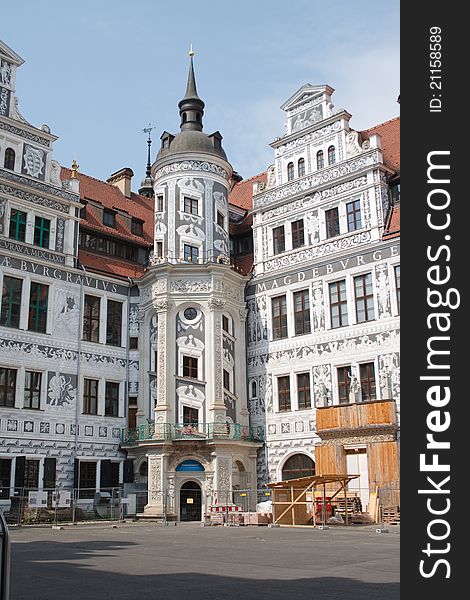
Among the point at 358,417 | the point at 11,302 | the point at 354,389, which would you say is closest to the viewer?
the point at 358,417

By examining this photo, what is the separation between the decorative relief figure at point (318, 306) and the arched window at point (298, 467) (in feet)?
16.5

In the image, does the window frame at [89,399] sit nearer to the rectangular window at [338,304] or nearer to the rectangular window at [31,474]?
the rectangular window at [31,474]

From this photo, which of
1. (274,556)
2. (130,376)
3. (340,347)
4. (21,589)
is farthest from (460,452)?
(130,376)

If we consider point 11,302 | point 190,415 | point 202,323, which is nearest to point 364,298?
point 202,323

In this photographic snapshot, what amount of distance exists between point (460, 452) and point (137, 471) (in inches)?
995

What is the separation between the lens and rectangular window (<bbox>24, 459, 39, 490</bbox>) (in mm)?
25817

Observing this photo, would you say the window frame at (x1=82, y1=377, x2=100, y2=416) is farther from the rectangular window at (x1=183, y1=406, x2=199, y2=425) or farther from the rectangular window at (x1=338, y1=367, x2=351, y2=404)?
the rectangular window at (x1=338, y1=367, x2=351, y2=404)

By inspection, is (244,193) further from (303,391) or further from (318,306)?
(303,391)

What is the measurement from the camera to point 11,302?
87.7ft

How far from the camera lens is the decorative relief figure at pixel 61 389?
27.3m

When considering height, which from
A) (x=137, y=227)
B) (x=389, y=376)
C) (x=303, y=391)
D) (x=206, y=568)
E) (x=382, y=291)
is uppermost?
(x=137, y=227)

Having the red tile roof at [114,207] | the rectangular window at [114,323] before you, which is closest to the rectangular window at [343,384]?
the rectangular window at [114,323]

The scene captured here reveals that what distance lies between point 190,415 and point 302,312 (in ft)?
19.9

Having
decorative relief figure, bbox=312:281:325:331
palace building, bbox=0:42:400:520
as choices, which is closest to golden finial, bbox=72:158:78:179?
palace building, bbox=0:42:400:520
